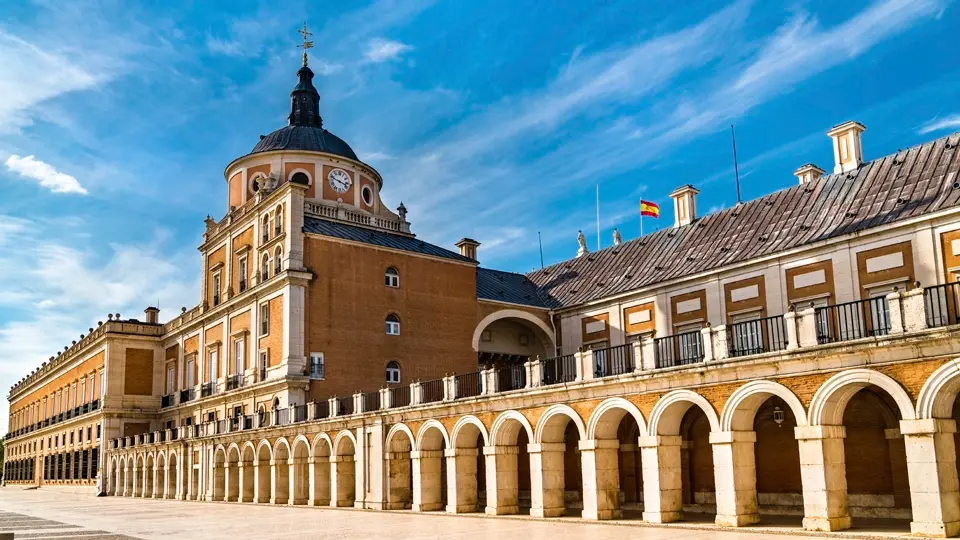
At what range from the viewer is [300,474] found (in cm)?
3700

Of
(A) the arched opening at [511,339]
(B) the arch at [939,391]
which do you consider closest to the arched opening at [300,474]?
(A) the arched opening at [511,339]

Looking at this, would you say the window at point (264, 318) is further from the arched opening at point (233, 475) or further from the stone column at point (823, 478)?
the stone column at point (823, 478)

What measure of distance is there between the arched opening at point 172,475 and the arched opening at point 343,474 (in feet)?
60.0

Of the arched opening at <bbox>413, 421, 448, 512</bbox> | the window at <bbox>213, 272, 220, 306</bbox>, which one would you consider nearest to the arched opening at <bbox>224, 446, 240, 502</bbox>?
the window at <bbox>213, 272, 220, 306</bbox>

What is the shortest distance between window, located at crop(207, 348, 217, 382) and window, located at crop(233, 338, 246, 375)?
332 cm

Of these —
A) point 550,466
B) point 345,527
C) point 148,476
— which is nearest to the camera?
point 345,527

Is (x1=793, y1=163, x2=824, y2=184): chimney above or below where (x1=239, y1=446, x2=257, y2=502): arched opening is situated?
above

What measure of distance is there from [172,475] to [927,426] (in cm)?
4278

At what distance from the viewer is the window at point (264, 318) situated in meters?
42.7

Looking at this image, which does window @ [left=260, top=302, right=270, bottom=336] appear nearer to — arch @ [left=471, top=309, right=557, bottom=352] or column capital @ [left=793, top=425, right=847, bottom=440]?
arch @ [left=471, top=309, right=557, bottom=352]

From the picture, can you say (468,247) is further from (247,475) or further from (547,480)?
(547,480)

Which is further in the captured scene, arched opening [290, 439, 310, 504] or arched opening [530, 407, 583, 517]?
arched opening [290, 439, 310, 504]

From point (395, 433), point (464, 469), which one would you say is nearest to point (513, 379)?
point (464, 469)

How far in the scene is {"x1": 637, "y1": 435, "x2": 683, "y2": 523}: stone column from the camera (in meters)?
22.0
